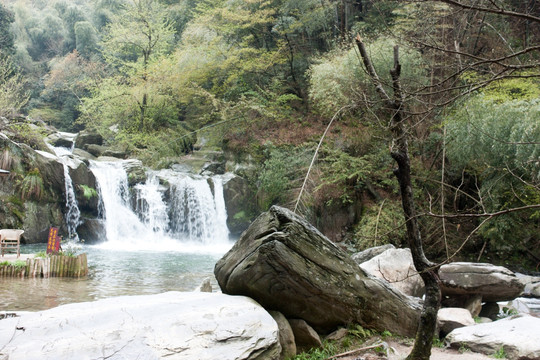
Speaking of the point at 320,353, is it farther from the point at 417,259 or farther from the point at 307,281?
the point at 417,259

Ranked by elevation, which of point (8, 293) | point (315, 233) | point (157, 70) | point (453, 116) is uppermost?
point (157, 70)

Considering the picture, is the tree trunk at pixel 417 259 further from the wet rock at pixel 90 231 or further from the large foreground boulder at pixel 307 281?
the wet rock at pixel 90 231

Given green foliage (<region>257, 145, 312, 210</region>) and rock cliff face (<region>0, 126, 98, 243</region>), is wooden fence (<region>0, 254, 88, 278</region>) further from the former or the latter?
green foliage (<region>257, 145, 312, 210</region>)

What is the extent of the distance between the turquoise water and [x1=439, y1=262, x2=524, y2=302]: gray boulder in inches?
171

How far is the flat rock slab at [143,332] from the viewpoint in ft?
8.19

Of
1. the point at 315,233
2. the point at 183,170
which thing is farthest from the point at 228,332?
the point at 183,170

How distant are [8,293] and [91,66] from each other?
25.8 m

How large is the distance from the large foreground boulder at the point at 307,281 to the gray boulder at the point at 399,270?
184 centimetres

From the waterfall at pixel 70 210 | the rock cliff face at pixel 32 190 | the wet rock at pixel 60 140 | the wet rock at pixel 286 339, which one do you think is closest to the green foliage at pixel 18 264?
the rock cliff face at pixel 32 190

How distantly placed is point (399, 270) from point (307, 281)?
122 inches

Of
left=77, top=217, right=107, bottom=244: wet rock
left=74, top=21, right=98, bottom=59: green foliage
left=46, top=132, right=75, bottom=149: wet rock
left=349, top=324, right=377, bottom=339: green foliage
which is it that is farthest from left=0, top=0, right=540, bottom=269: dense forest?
left=77, top=217, right=107, bottom=244: wet rock

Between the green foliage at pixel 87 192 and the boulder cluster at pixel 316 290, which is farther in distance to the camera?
the green foliage at pixel 87 192

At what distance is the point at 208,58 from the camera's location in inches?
723

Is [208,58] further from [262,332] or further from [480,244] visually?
[262,332]
